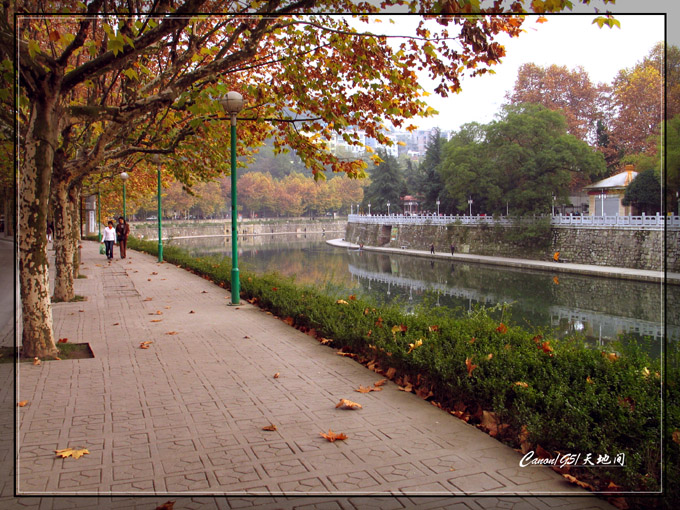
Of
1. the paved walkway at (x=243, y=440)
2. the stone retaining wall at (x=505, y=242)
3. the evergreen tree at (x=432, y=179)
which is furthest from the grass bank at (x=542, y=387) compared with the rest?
the evergreen tree at (x=432, y=179)

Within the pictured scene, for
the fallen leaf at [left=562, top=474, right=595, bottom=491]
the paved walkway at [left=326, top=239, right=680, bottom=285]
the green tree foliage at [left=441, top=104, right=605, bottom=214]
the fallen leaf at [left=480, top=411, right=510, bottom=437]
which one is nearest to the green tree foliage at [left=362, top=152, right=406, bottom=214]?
the paved walkway at [left=326, top=239, right=680, bottom=285]

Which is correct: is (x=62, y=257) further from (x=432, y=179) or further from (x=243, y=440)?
(x=432, y=179)

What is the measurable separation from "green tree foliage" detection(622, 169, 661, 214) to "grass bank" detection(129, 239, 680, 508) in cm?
114

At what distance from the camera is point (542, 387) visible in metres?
4.11

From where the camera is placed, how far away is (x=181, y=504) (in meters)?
2.96

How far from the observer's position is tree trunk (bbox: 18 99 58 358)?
19.6ft

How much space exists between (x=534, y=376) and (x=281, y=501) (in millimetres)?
2301

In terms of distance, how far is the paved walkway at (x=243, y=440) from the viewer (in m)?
3.02

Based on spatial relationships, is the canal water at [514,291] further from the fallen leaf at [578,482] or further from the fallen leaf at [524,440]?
the fallen leaf at [578,482]

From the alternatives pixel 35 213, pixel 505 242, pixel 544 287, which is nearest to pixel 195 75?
pixel 35 213

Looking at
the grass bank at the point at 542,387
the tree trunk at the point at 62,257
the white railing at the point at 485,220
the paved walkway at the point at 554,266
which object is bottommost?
the paved walkway at the point at 554,266

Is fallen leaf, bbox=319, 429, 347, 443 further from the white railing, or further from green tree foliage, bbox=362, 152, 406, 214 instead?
green tree foliage, bbox=362, 152, 406, 214

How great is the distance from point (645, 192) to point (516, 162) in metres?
31.2

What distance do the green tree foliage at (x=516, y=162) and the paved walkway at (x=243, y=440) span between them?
949 inches
